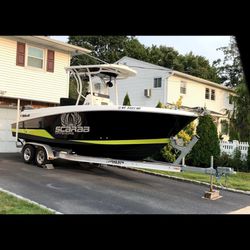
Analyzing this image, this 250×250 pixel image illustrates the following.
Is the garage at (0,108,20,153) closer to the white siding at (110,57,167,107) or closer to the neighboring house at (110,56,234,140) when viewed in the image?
the neighboring house at (110,56,234,140)

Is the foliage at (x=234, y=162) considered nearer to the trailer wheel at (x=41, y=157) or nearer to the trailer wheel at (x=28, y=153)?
the trailer wheel at (x=41, y=157)

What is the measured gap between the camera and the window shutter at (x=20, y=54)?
48.6 feet

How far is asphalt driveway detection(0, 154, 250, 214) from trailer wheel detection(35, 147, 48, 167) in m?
0.25

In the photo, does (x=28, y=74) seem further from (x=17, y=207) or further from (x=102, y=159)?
(x=17, y=207)

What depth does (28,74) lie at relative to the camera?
15188mm

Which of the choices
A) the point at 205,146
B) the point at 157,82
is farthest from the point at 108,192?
the point at 157,82

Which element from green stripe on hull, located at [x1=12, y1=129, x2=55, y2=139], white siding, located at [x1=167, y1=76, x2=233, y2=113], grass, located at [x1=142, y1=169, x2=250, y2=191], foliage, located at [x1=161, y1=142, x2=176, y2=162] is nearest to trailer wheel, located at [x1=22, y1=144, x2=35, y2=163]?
green stripe on hull, located at [x1=12, y1=129, x2=55, y2=139]

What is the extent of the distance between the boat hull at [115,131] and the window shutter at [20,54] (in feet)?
14.3

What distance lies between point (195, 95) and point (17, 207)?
76.8ft

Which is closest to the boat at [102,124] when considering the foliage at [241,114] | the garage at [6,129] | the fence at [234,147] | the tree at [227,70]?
the garage at [6,129]

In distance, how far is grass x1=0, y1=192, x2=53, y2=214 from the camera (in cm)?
629
